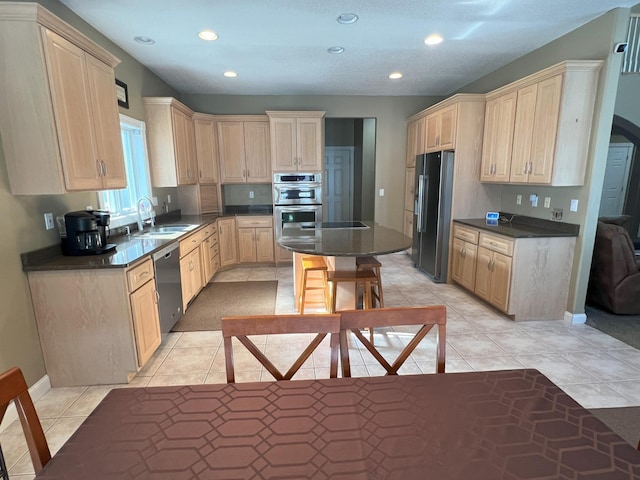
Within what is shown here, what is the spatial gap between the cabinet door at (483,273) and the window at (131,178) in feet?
12.9

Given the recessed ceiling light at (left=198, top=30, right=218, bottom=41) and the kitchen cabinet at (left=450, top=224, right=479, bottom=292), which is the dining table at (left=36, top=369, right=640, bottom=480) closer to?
the kitchen cabinet at (left=450, top=224, right=479, bottom=292)

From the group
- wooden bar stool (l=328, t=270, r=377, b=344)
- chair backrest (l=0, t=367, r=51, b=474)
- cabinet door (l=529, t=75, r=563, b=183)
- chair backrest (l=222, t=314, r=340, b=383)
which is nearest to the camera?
chair backrest (l=0, t=367, r=51, b=474)

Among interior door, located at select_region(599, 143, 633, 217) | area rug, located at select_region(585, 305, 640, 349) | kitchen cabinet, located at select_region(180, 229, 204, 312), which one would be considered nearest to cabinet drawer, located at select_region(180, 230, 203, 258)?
kitchen cabinet, located at select_region(180, 229, 204, 312)

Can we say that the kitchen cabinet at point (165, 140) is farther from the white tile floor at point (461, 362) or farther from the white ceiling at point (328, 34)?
the white tile floor at point (461, 362)

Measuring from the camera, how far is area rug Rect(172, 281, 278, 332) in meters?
3.35

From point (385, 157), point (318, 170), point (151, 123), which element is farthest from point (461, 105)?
point (151, 123)

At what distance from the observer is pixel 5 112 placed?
1.95m

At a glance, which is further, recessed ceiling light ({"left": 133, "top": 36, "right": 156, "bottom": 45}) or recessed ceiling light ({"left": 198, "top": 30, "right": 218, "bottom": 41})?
recessed ceiling light ({"left": 133, "top": 36, "right": 156, "bottom": 45})

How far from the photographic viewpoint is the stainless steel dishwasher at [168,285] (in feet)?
9.12

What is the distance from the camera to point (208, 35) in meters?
3.15

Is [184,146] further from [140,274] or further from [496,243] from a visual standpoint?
[496,243]

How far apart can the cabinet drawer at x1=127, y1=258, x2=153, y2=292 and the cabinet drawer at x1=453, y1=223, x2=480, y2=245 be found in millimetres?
3408

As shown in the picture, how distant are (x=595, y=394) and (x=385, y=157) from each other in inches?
177

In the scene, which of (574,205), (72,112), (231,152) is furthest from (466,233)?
(72,112)
